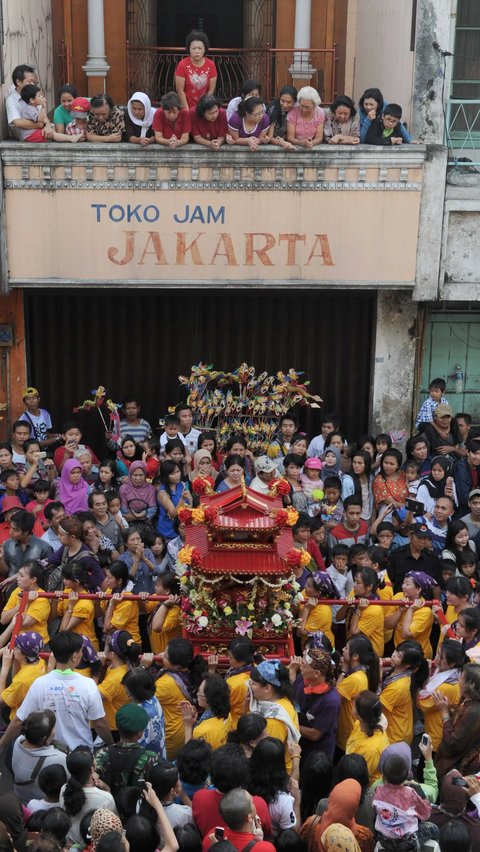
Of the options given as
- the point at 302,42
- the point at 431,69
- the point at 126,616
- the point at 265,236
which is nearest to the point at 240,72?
the point at 302,42

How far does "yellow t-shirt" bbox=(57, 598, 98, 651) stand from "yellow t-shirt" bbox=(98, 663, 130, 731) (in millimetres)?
834

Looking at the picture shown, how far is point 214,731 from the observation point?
6457mm

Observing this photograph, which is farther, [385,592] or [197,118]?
[197,118]

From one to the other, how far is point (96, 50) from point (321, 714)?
1007 centimetres

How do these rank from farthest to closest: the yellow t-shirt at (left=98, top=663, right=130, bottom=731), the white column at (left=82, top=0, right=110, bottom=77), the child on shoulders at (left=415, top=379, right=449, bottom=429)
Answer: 1. the white column at (left=82, top=0, right=110, bottom=77)
2. the child on shoulders at (left=415, top=379, right=449, bottom=429)
3. the yellow t-shirt at (left=98, top=663, right=130, bottom=731)

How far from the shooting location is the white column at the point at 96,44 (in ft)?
44.0

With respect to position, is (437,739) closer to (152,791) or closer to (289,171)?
(152,791)

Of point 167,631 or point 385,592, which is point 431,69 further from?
point 167,631

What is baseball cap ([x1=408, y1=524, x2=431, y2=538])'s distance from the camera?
29.1 ft

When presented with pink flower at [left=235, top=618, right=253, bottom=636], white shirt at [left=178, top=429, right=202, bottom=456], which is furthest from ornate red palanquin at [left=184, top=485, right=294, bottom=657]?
white shirt at [left=178, top=429, right=202, bottom=456]

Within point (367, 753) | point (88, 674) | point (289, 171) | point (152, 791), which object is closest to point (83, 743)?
point (88, 674)

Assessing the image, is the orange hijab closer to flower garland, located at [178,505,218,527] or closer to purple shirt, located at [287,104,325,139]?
flower garland, located at [178,505,218,527]

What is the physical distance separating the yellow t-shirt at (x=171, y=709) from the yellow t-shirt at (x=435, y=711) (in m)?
1.68

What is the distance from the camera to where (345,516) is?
9633 millimetres
